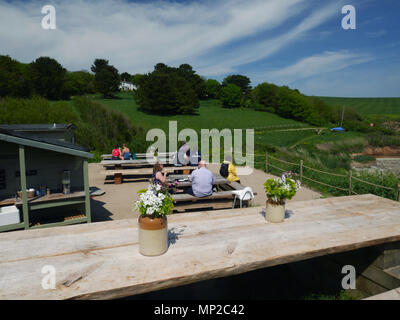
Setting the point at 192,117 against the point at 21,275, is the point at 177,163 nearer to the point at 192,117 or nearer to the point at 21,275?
the point at 21,275

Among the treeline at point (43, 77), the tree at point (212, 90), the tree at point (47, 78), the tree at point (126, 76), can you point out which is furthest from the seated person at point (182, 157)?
the tree at point (126, 76)

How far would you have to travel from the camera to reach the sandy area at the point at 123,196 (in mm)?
7703

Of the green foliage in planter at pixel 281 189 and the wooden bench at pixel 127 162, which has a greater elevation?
the green foliage in planter at pixel 281 189

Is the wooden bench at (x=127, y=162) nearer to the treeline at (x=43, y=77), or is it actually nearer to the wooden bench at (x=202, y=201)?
the wooden bench at (x=202, y=201)

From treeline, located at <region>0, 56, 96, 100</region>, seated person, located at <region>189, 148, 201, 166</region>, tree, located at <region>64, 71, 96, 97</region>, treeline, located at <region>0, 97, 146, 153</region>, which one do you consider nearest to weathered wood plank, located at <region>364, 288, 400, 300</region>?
seated person, located at <region>189, 148, 201, 166</region>

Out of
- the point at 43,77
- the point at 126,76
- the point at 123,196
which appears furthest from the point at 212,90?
the point at 123,196

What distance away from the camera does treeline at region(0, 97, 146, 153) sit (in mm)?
19450

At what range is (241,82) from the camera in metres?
90.9

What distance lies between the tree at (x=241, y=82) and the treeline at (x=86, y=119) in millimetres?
71021

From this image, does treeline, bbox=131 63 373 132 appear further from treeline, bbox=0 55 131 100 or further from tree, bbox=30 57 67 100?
tree, bbox=30 57 67 100

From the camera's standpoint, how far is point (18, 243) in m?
3.01

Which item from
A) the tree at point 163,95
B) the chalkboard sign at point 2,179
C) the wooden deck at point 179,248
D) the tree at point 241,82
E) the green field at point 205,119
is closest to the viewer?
the wooden deck at point 179,248

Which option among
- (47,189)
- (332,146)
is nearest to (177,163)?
(47,189)
